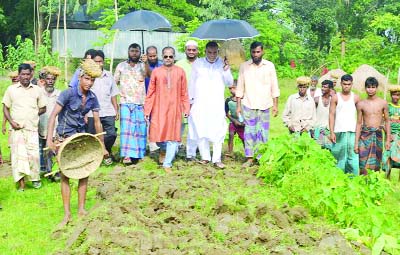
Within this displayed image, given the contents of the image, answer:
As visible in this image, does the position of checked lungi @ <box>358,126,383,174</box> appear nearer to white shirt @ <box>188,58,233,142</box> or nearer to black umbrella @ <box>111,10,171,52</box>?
white shirt @ <box>188,58,233,142</box>

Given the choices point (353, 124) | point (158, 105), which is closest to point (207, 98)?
point (158, 105)

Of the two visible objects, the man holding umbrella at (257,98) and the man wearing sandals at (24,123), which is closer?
the man wearing sandals at (24,123)

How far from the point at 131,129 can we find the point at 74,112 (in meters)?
2.51

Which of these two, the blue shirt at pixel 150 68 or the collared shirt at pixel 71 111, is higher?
the blue shirt at pixel 150 68

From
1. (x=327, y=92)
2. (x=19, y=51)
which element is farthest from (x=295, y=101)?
(x=19, y=51)

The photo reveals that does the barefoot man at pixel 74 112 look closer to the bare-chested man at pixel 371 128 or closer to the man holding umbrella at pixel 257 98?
the man holding umbrella at pixel 257 98

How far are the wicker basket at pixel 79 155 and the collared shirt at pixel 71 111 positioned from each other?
0.30 metres

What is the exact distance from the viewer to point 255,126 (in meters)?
8.37

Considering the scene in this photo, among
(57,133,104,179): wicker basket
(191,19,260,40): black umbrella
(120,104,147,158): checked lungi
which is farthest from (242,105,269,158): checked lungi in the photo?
(57,133,104,179): wicker basket

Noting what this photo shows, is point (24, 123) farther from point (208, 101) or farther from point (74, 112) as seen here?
point (208, 101)

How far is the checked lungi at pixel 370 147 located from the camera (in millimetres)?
8031

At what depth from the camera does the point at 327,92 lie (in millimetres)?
9328

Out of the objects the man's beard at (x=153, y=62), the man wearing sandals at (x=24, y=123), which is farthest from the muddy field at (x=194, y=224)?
the man's beard at (x=153, y=62)

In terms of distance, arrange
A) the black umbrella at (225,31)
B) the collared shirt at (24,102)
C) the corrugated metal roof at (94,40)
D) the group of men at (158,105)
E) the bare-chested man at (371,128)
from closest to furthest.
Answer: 1. the collared shirt at (24,102)
2. the group of men at (158,105)
3. the bare-chested man at (371,128)
4. the black umbrella at (225,31)
5. the corrugated metal roof at (94,40)
